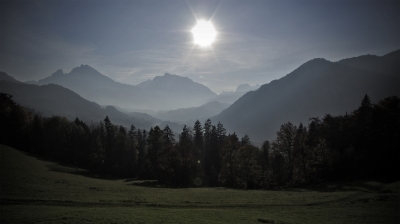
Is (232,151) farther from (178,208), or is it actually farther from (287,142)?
(178,208)

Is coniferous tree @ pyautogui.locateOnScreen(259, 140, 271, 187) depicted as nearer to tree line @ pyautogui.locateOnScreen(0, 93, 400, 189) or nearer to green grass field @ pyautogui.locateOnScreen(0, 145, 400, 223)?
tree line @ pyautogui.locateOnScreen(0, 93, 400, 189)

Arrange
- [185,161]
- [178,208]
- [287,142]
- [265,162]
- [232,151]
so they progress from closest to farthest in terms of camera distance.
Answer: [178,208]
[287,142]
[232,151]
[185,161]
[265,162]

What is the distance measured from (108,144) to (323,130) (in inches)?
3050

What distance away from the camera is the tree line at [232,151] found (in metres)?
50.8

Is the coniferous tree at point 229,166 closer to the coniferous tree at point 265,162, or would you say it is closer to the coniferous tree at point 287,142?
the coniferous tree at point 265,162

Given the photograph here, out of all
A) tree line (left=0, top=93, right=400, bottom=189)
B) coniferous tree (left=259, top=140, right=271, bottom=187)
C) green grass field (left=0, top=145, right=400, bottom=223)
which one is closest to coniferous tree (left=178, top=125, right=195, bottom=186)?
tree line (left=0, top=93, right=400, bottom=189)

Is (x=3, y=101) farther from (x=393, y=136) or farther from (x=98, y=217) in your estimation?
(x=393, y=136)

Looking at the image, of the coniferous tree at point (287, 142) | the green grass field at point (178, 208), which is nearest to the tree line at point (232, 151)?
the coniferous tree at point (287, 142)

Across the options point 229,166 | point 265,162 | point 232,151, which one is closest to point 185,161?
point 229,166

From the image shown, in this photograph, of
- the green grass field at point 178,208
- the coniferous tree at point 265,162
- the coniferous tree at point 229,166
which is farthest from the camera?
the coniferous tree at point 265,162

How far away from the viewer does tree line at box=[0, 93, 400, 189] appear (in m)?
50.8

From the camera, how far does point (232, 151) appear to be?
5444 cm

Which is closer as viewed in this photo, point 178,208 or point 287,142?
point 178,208

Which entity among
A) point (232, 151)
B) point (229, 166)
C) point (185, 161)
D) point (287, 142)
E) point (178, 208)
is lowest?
point (178, 208)
